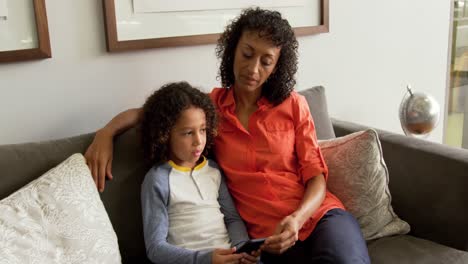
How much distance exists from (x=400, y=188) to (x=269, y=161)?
49 cm

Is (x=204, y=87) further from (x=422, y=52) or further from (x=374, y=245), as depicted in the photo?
(x=422, y=52)

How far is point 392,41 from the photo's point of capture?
2447mm

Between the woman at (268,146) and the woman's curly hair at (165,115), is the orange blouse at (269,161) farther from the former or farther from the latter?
the woman's curly hair at (165,115)

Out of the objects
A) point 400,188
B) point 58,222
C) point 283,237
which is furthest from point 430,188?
point 58,222

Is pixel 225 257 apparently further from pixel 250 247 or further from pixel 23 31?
pixel 23 31

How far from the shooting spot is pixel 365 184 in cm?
154

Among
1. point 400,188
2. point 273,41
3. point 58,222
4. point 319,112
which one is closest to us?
point 58,222

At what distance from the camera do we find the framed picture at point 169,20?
162 centimetres

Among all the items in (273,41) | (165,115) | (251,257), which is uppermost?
(273,41)

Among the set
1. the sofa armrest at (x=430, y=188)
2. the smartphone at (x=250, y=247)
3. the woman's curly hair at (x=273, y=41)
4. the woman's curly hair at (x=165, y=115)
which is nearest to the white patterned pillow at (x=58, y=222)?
the woman's curly hair at (x=165, y=115)

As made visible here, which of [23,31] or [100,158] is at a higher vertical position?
[23,31]

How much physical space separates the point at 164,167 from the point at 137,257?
285mm

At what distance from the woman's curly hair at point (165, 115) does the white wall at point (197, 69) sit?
279mm

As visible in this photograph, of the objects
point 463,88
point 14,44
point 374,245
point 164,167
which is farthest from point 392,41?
point 14,44
